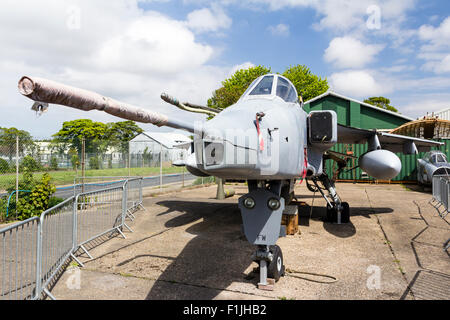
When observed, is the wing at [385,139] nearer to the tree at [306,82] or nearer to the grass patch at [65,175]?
A: the grass patch at [65,175]

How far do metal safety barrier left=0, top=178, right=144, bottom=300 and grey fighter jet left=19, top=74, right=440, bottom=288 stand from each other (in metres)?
2.27

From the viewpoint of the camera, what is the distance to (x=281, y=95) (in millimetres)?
5004

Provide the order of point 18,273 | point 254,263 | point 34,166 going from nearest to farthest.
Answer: point 18,273, point 254,263, point 34,166

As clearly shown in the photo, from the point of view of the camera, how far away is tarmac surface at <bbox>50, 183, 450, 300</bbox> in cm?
433

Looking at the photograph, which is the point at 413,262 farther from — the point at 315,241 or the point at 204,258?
the point at 204,258

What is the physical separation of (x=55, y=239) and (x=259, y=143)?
4.14 meters

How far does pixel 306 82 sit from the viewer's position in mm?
45719

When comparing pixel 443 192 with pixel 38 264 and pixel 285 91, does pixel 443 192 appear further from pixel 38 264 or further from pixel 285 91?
pixel 38 264

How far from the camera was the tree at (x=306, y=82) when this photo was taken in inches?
→ 1777

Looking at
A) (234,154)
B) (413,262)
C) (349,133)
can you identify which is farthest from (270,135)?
(349,133)

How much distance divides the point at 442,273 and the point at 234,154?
4.74 metres

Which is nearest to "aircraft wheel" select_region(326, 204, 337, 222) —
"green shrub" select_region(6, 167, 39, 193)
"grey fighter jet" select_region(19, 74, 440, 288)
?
"grey fighter jet" select_region(19, 74, 440, 288)

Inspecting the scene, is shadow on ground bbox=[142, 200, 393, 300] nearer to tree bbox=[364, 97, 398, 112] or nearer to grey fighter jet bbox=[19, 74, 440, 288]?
grey fighter jet bbox=[19, 74, 440, 288]

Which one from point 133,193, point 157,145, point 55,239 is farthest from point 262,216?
point 157,145
